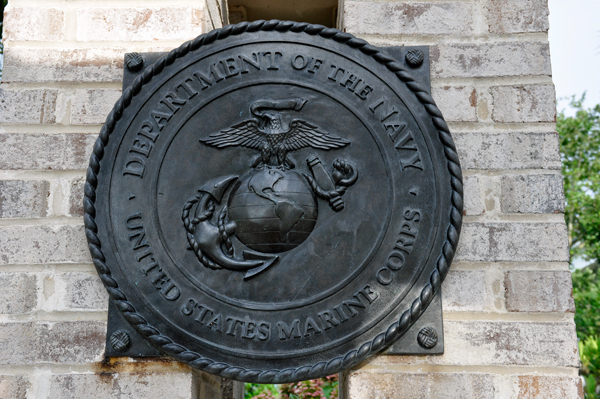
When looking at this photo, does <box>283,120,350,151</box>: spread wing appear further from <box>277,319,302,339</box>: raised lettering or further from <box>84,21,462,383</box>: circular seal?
<box>277,319,302,339</box>: raised lettering

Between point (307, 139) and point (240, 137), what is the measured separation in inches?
10.4

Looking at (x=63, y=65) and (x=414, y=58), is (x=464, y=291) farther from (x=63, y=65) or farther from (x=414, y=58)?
(x=63, y=65)

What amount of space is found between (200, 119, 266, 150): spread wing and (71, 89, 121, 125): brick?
467 mm

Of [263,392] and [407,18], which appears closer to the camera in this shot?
[407,18]

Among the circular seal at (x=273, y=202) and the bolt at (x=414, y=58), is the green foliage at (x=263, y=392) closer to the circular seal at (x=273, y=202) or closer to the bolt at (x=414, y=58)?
the circular seal at (x=273, y=202)

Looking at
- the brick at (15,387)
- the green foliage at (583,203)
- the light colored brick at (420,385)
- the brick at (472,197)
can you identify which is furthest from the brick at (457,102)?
the green foliage at (583,203)

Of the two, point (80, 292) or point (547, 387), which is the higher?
point (80, 292)

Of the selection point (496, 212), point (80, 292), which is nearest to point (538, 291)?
point (496, 212)

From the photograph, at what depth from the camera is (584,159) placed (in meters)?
11.5

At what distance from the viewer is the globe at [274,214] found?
77.7 inches

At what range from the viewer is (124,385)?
1927 mm

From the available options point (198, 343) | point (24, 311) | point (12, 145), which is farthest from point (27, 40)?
point (198, 343)

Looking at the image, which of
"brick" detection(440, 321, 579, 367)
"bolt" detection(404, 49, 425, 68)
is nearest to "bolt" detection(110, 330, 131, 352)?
"brick" detection(440, 321, 579, 367)

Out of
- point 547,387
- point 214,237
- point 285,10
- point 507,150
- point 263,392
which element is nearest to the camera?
point 547,387
